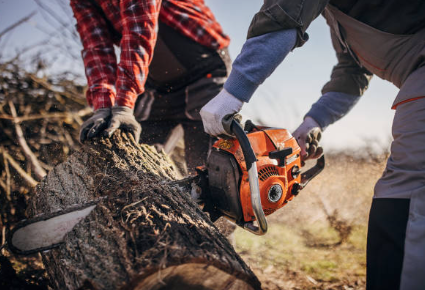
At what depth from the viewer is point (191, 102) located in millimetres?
2424

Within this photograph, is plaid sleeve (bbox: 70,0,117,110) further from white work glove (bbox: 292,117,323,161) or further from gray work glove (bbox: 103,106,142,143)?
white work glove (bbox: 292,117,323,161)

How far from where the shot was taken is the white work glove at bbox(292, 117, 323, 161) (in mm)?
1965

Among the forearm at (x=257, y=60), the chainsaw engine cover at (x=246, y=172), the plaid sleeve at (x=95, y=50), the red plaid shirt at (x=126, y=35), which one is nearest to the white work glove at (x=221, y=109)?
the forearm at (x=257, y=60)

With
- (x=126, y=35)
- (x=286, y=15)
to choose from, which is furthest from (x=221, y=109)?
(x=126, y=35)

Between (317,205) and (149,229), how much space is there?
148 inches

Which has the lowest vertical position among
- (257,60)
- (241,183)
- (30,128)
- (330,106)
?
(30,128)

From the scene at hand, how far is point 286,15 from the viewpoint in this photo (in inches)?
46.6

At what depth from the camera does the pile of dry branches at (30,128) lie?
3080 millimetres

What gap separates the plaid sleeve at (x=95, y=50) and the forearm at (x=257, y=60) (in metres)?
1.14

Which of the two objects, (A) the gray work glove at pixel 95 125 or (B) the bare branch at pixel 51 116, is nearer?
(A) the gray work glove at pixel 95 125

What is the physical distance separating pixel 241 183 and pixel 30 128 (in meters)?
3.60

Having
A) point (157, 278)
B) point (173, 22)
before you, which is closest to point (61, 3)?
point (173, 22)

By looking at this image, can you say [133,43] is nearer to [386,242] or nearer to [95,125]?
[95,125]

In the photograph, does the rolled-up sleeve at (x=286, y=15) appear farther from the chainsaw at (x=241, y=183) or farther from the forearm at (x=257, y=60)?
the chainsaw at (x=241, y=183)
